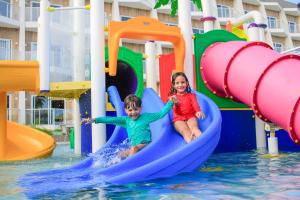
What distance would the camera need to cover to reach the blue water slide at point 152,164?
12.4ft

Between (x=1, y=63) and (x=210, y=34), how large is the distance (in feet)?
13.2

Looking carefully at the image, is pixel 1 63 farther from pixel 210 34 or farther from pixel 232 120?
pixel 232 120

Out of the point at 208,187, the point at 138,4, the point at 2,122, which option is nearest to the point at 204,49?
the point at 208,187

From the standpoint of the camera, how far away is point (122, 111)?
597 cm

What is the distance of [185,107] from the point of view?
16.3 feet

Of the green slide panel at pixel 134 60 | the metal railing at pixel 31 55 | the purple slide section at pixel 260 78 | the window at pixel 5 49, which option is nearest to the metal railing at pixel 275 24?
the window at pixel 5 49

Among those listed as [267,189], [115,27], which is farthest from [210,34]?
[267,189]

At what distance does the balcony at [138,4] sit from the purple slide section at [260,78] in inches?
747

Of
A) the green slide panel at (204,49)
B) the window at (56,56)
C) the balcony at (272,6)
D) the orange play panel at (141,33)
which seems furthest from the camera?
the balcony at (272,6)

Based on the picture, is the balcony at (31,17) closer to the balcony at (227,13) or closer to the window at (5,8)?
the window at (5,8)

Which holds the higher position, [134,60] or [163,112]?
[134,60]

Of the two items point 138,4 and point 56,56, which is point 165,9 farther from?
point 56,56

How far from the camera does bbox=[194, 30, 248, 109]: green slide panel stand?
7211 millimetres

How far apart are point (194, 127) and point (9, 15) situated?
1914 cm
